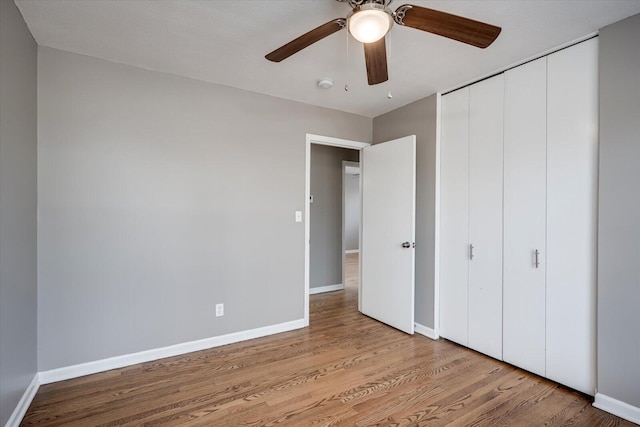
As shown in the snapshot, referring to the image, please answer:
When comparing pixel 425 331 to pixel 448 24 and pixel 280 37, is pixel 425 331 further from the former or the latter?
pixel 280 37

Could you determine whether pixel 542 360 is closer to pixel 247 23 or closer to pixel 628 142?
pixel 628 142

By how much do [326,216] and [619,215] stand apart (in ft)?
11.5

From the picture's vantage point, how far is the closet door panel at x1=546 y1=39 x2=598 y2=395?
2102 mm

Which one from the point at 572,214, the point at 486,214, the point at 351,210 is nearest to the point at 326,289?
the point at 486,214

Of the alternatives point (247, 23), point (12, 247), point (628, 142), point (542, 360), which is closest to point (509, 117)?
point (628, 142)

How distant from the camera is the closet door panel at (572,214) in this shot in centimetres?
210

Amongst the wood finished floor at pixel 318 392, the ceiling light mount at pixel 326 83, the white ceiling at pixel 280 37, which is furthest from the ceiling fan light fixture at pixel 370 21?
the wood finished floor at pixel 318 392

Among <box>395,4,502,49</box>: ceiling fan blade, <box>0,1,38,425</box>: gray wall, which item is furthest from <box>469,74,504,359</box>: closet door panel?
<box>0,1,38,425</box>: gray wall

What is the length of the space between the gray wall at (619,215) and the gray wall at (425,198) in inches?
51.8

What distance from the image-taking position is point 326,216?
4.97 meters

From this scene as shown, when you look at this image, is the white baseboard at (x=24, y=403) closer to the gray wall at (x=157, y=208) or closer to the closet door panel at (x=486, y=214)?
the gray wall at (x=157, y=208)

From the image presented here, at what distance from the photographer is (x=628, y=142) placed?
1903 mm

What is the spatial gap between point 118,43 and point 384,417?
10.1 feet

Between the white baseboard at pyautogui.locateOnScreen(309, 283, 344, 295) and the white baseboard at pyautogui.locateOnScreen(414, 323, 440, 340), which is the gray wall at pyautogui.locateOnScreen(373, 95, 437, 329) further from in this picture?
the white baseboard at pyautogui.locateOnScreen(309, 283, 344, 295)
